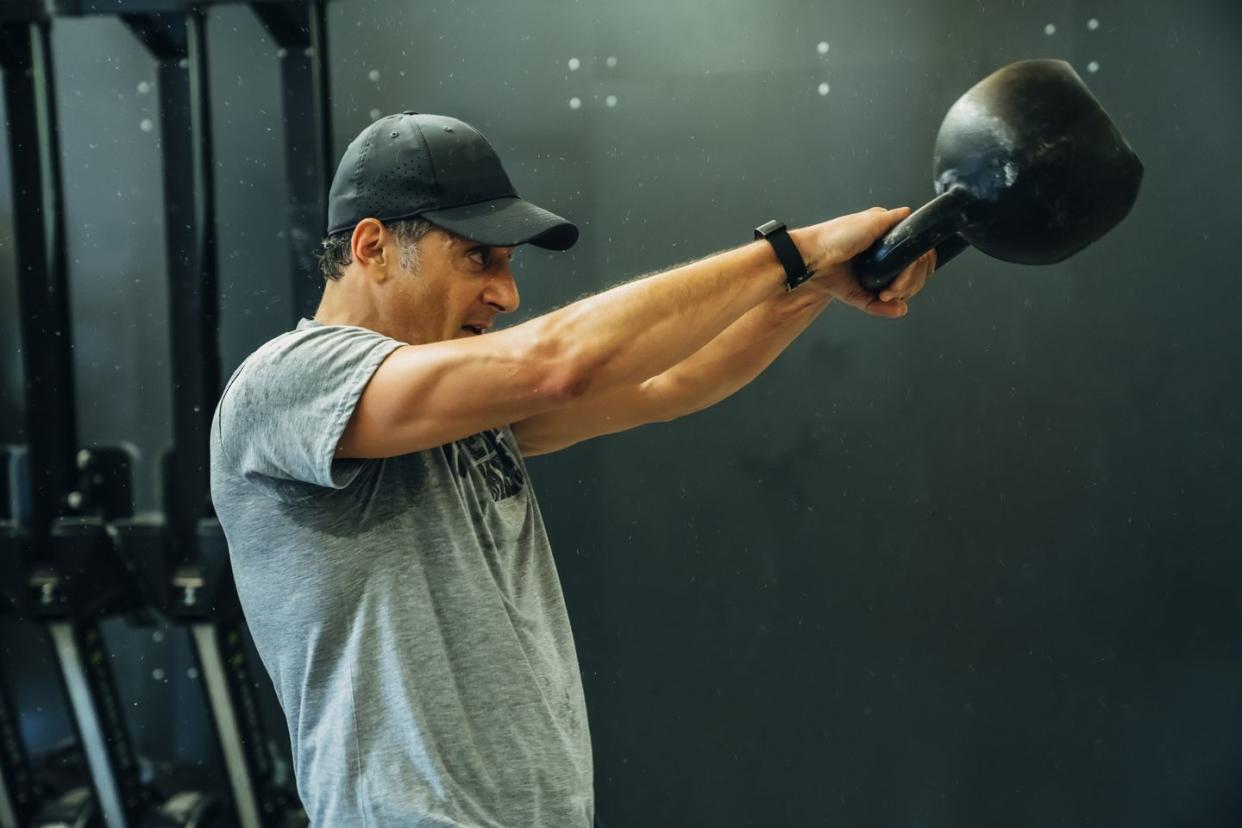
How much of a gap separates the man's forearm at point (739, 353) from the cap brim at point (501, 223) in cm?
28

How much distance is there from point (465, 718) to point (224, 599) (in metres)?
1.31

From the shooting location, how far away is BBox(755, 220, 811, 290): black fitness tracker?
3.49 ft

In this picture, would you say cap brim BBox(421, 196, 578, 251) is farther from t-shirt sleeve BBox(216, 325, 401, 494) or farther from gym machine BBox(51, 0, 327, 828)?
gym machine BBox(51, 0, 327, 828)

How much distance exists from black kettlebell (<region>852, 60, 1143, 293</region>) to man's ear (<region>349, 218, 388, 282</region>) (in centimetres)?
51

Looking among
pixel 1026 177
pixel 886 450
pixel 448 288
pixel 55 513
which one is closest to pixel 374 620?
pixel 448 288

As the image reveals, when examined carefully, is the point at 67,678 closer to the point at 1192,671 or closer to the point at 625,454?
the point at 625,454

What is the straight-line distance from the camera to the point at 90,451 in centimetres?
244

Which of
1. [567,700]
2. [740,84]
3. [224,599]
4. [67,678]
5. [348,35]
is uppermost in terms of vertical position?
[348,35]

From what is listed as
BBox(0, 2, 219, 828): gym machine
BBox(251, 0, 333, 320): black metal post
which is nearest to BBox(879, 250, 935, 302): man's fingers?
BBox(251, 0, 333, 320): black metal post

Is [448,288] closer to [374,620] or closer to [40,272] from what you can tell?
[374,620]

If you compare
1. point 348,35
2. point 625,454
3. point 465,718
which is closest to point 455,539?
point 465,718

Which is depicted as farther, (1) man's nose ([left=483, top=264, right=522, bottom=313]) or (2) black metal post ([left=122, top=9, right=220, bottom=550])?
(2) black metal post ([left=122, top=9, right=220, bottom=550])

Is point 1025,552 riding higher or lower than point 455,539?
lower

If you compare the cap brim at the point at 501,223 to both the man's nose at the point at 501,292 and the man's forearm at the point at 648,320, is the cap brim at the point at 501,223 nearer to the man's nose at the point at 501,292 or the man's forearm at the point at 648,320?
the man's nose at the point at 501,292
